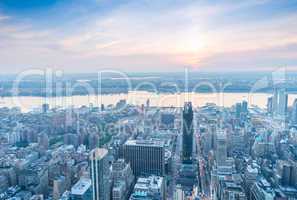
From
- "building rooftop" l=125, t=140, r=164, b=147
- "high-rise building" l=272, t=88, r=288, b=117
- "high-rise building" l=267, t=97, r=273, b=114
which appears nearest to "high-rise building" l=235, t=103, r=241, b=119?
"high-rise building" l=267, t=97, r=273, b=114

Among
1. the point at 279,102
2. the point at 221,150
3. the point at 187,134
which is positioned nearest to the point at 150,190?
the point at 221,150

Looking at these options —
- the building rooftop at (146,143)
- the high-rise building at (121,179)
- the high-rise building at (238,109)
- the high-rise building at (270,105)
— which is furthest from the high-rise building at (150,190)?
the high-rise building at (270,105)

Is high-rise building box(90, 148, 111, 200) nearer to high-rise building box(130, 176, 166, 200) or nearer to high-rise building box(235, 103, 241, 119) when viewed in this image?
high-rise building box(130, 176, 166, 200)

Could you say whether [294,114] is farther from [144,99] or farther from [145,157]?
[144,99]

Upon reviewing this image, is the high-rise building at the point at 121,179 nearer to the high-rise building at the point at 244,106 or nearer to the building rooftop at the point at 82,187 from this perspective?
the building rooftop at the point at 82,187

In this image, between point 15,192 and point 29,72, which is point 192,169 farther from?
point 29,72
